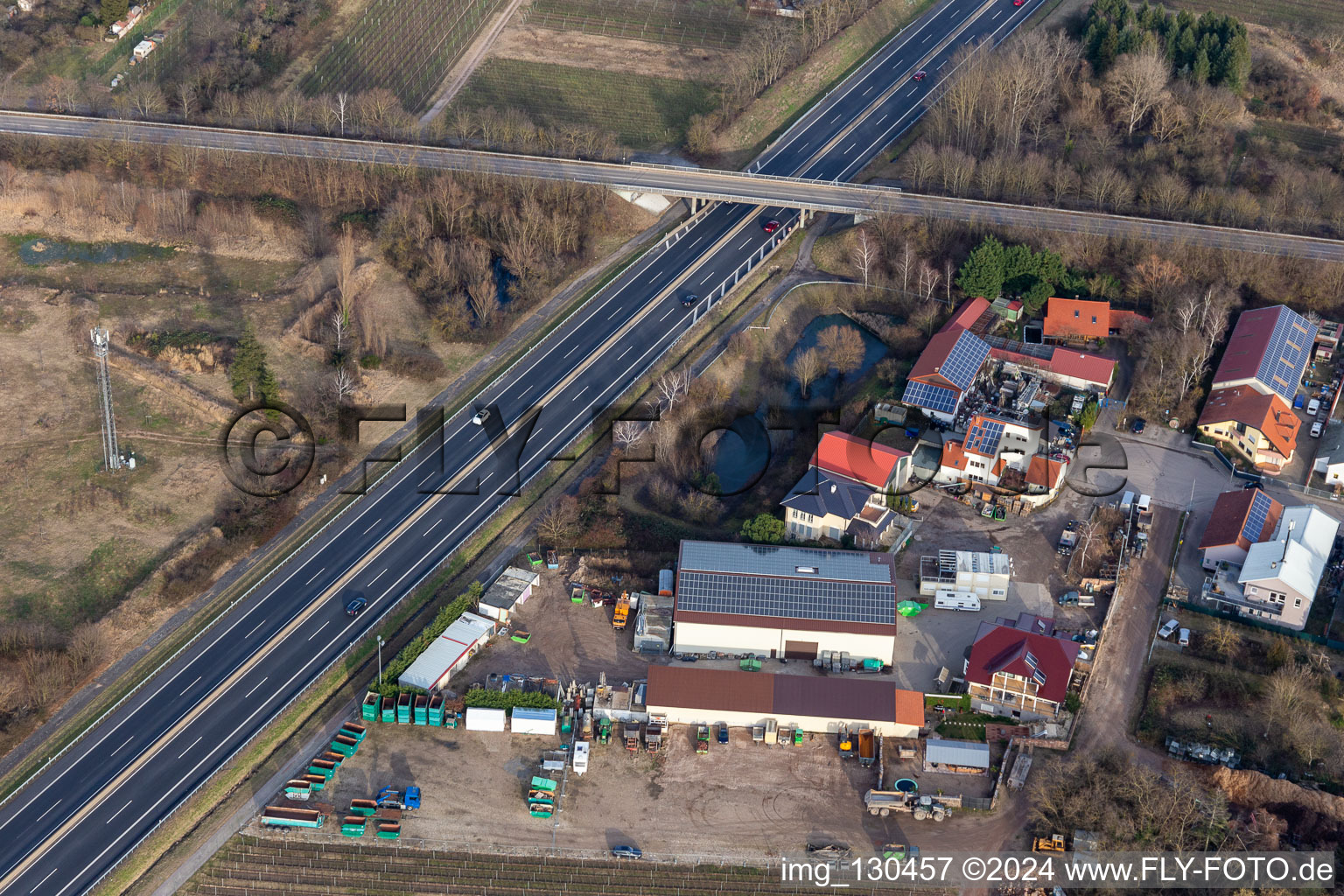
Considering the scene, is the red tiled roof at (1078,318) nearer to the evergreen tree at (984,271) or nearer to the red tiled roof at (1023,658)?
the evergreen tree at (984,271)

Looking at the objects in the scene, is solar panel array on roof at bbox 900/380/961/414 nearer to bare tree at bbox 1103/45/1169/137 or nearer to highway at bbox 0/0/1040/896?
highway at bbox 0/0/1040/896

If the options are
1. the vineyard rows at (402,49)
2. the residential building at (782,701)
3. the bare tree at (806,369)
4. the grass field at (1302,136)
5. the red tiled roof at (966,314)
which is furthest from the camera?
the vineyard rows at (402,49)

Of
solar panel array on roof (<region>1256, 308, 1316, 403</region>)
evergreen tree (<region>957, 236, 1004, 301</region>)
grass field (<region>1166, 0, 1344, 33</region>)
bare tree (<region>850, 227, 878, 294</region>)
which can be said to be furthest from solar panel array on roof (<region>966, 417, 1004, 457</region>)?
grass field (<region>1166, 0, 1344, 33</region>)

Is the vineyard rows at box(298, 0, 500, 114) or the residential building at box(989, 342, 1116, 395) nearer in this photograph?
the residential building at box(989, 342, 1116, 395)

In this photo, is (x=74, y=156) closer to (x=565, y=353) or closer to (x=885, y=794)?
(x=565, y=353)


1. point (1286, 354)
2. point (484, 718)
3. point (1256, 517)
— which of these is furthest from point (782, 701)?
point (1286, 354)

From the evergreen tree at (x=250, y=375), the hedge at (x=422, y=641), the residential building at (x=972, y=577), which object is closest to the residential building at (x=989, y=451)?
the residential building at (x=972, y=577)
